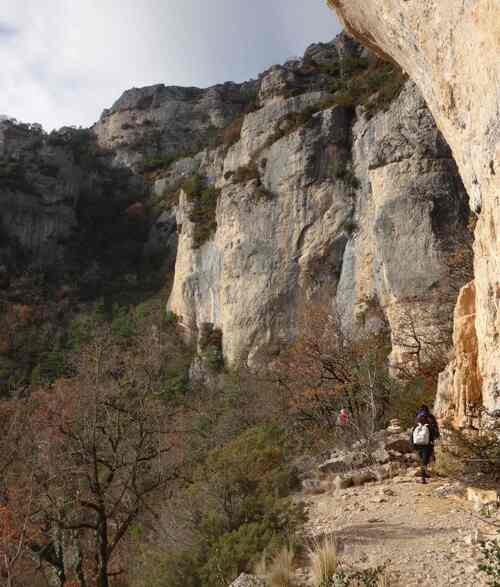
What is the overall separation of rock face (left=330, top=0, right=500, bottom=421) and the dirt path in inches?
51.1

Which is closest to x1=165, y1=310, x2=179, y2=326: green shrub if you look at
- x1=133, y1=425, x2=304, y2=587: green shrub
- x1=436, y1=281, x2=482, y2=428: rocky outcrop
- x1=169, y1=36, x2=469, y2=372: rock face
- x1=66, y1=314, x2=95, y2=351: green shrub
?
x1=169, y1=36, x2=469, y2=372: rock face

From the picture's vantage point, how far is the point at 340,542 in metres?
5.05

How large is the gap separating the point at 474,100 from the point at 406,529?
4.58 m

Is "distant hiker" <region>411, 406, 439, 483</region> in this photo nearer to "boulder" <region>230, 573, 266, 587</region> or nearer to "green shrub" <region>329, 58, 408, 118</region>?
"boulder" <region>230, 573, 266, 587</region>

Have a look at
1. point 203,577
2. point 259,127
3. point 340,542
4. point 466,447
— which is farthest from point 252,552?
point 259,127

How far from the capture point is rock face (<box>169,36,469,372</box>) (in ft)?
53.7

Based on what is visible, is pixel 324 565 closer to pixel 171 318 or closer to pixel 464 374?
pixel 464 374

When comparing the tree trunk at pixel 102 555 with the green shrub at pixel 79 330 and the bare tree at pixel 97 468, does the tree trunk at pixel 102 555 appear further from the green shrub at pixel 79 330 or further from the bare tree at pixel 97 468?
the green shrub at pixel 79 330

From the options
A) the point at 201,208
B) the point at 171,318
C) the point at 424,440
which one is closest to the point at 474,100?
the point at 424,440

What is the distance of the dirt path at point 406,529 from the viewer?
4.10m

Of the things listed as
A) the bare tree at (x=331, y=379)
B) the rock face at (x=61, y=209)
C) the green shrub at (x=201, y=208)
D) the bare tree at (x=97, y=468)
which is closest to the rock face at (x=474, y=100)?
the bare tree at (x=331, y=379)

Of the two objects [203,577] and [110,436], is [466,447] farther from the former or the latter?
[110,436]

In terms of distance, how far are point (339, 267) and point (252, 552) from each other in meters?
16.9

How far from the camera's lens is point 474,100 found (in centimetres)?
505
